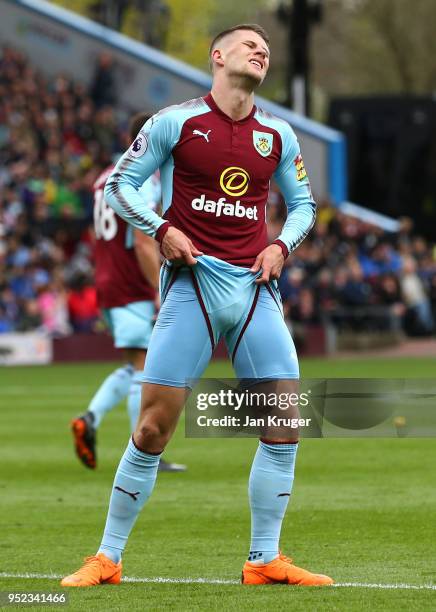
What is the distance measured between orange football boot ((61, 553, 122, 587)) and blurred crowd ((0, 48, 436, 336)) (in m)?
18.7

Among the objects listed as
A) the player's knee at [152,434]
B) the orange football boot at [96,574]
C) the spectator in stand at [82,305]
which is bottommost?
the spectator in stand at [82,305]

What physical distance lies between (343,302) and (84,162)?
6.63m

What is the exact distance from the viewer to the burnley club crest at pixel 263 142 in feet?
21.8

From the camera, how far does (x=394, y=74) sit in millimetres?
60094

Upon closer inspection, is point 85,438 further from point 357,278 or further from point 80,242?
point 357,278

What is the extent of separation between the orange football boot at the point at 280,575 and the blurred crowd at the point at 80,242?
739 inches

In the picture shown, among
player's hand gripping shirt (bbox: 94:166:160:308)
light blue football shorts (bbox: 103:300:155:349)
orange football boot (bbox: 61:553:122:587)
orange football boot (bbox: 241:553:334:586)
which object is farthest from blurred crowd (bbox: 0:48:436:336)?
orange football boot (bbox: 241:553:334:586)

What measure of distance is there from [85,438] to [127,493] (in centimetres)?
455

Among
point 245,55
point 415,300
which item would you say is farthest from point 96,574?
point 415,300

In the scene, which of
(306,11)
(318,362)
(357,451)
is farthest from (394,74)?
(357,451)

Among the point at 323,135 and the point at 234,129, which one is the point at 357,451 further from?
the point at 323,135

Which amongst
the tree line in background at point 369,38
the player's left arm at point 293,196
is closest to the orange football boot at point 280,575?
the player's left arm at point 293,196

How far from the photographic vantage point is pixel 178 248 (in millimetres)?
6441

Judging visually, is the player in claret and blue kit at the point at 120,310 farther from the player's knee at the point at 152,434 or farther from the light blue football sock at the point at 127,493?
the player's knee at the point at 152,434
